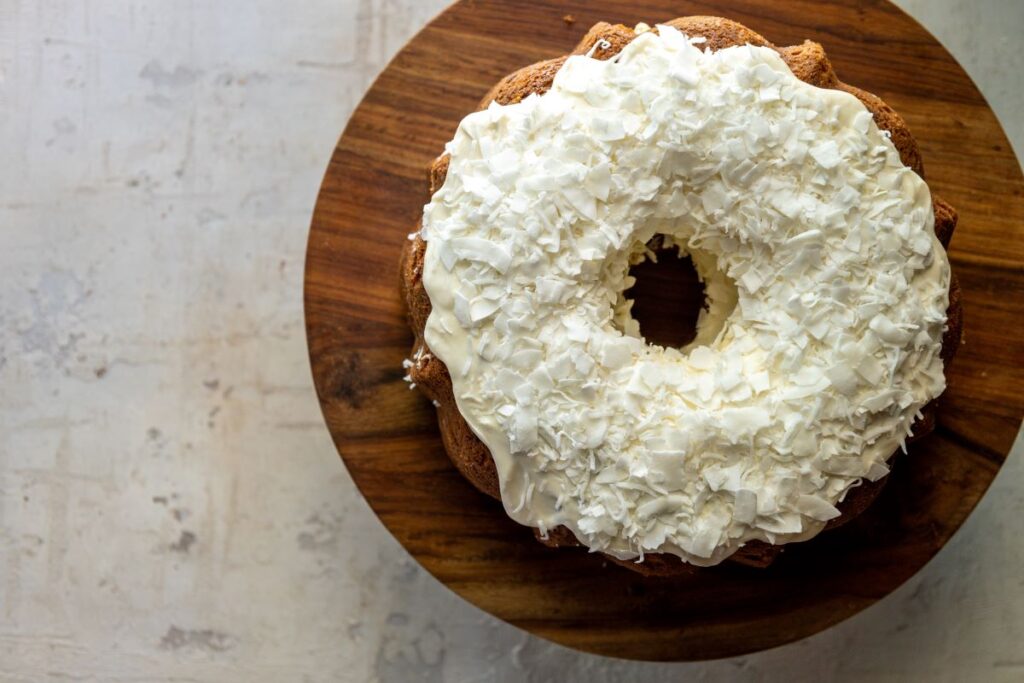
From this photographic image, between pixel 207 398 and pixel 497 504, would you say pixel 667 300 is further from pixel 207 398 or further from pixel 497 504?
pixel 207 398

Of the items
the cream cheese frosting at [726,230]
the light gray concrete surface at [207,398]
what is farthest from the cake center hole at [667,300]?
the light gray concrete surface at [207,398]

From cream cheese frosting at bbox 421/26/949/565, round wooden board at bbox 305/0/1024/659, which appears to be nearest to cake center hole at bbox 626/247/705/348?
cream cheese frosting at bbox 421/26/949/565

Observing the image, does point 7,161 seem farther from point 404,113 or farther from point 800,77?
point 800,77

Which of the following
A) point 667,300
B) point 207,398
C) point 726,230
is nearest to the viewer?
point 726,230

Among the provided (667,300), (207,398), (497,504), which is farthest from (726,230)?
(207,398)

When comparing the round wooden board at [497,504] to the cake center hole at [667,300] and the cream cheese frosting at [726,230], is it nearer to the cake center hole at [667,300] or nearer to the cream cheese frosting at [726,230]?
the cream cheese frosting at [726,230]

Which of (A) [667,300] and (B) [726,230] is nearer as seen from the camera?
(B) [726,230]
